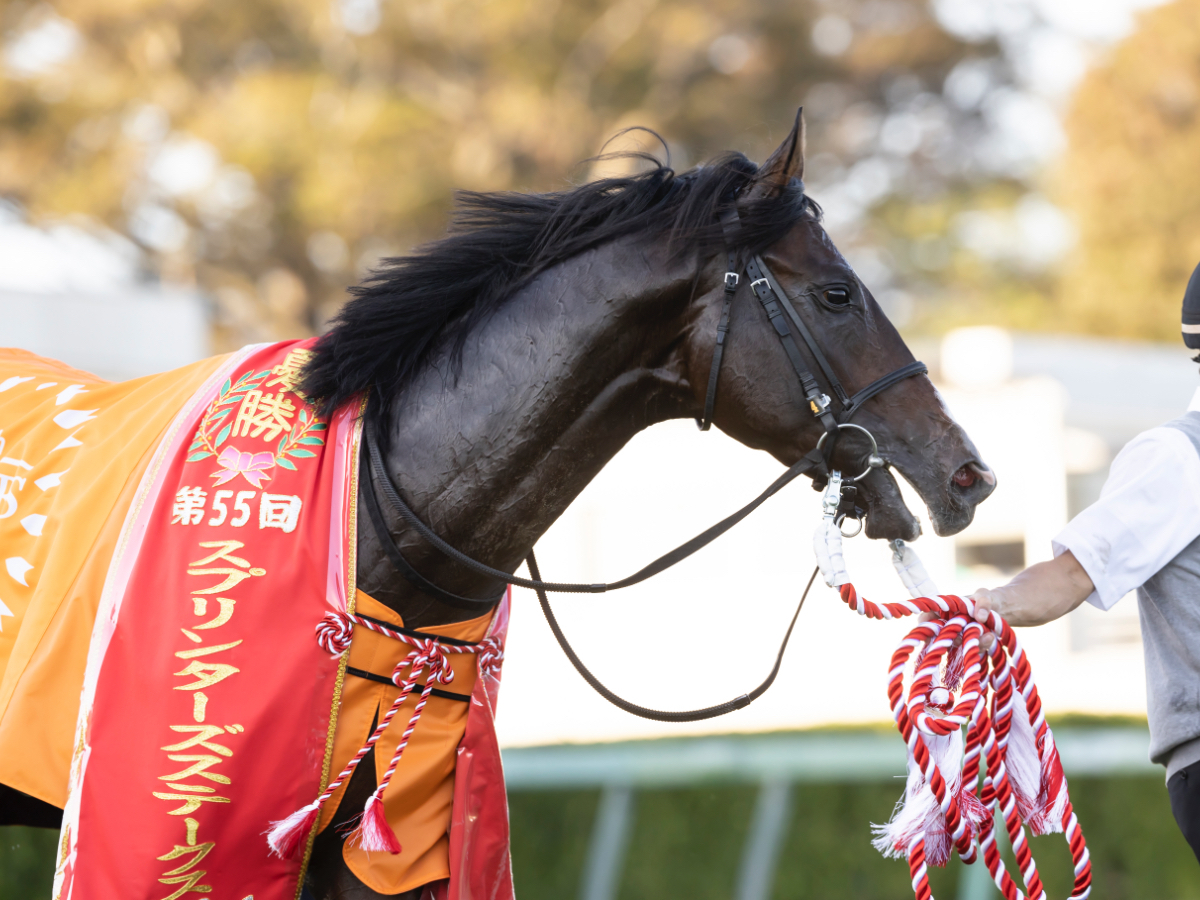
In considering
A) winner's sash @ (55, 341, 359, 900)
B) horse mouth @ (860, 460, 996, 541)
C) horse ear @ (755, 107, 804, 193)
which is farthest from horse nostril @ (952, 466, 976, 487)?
winner's sash @ (55, 341, 359, 900)

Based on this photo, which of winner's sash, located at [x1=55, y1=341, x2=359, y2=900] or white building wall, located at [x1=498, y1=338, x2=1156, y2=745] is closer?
winner's sash, located at [x1=55, y1=341, x2=359, y2=900]

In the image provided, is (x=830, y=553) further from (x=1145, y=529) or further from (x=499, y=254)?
(x=499, y=254)

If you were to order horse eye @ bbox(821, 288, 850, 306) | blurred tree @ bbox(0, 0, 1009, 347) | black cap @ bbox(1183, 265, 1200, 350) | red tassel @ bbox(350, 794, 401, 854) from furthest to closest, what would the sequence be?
blurred tree @ bbox(0, 0, 1009, 347) < black cap @ bbox(1183, 265, 1200, 350) < horse eye @ bbox(821, 288, 850, 306) < red tassel @ bbox(350, 794, 401, 854)

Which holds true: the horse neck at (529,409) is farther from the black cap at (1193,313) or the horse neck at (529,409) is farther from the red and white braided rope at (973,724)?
the black cap at (1193,313)

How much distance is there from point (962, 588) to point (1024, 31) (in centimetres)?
1215

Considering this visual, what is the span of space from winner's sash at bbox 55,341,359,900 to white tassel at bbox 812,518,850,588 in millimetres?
840

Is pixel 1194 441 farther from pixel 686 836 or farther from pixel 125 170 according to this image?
pixel 125 170

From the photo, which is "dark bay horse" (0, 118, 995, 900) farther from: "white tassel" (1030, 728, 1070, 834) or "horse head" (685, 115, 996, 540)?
"white tassel" (1030, 728, 1070, 834)

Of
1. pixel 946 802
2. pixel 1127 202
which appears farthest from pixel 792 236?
pixel 1127 202

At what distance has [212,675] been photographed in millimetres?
1991

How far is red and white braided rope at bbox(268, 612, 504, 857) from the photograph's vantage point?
2018 millimetres

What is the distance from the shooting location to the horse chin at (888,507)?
213cm

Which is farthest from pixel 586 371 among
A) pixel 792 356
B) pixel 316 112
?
pixel 316 112

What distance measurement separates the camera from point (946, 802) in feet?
6.47
